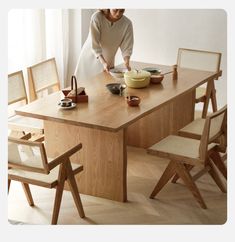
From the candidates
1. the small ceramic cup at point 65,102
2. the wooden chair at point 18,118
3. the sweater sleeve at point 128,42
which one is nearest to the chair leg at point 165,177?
the small ceramic cup at point 65,102

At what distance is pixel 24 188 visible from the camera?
17.3ft

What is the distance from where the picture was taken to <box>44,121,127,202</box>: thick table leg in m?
5.34

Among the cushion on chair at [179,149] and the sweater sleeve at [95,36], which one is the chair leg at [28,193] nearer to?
the cushion on chair at [179,149]

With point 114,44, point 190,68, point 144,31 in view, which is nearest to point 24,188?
point 114,44

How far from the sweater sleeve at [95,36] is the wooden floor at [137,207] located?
3.98 ft

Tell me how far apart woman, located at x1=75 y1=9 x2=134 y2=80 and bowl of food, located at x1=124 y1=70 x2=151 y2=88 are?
18.1 inches

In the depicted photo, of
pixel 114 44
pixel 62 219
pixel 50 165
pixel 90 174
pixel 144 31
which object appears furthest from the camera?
pixel 144 31

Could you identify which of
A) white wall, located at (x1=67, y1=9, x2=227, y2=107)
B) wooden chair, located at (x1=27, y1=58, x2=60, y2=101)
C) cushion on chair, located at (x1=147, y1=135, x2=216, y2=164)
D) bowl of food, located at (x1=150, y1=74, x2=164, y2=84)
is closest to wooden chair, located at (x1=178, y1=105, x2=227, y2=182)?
cushion on chair, located at (x1=147, y1=135, x2=216, y2=164)

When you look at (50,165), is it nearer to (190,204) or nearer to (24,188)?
(24,188)

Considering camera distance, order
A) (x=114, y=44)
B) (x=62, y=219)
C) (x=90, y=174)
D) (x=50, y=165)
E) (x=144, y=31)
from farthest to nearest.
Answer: (x=144, y=31), (x=114, y=44), (x=90, y=174), (x=62, y=219), (x=50, y=165)

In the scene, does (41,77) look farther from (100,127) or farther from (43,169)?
(43,169)

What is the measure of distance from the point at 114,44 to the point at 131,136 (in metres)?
0.86

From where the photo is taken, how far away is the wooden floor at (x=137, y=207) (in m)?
5.18

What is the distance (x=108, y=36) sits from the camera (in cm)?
639
